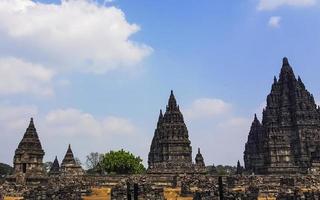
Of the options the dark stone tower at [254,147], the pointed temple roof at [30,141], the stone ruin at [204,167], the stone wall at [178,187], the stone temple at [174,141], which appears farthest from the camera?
the dark stone tower at [254,147]

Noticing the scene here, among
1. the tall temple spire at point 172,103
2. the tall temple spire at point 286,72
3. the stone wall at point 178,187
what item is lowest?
the stone wall at point 178,187

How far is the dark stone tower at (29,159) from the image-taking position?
199 feet

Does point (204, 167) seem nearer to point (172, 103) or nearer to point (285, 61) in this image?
point (172, 103)

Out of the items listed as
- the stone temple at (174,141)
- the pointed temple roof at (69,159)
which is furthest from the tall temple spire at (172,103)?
the pointed temple roof at (69,159)

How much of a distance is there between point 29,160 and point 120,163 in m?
31.5

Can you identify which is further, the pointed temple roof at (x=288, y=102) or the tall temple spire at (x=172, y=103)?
the pointed temple roof at (x=288, y=102)

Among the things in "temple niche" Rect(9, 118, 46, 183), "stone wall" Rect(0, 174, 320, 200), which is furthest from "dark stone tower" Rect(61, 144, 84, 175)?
"stone wall" Rect(0, 174, 320, 200)

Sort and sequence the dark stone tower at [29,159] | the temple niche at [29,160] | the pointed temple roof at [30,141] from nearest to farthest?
the temple niche at [29,160] < the dark stone tower at [29,159] < the pointed temple roof at [30,141]

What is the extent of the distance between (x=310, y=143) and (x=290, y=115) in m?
8.59

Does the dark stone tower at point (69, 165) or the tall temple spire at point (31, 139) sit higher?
the tall temple spire at point (31, 139)

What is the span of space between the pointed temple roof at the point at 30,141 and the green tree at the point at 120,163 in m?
28.3

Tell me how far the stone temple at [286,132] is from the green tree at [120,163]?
25716mm

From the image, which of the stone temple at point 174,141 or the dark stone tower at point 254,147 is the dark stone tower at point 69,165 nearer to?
the stone temple at point 174,141

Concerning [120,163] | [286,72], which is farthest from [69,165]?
[286,72]
